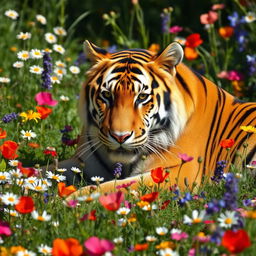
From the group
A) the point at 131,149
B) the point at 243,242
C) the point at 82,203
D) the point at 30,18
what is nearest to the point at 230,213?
the point at 243,242

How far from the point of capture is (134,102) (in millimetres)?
5141

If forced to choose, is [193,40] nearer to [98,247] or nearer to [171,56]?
[171,56]

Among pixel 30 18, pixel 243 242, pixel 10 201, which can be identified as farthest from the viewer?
pixel 30 18

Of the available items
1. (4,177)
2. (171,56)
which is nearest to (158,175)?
(4,177)

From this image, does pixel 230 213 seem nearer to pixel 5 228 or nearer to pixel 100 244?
pixel 100 244

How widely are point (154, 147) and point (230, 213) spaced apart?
1569mm

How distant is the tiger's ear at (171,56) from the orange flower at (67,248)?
2076 millimetres

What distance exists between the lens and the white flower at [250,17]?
24.5 feet

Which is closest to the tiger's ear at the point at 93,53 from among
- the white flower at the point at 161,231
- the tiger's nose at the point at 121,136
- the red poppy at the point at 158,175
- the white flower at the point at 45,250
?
the tiger's nose at the point at 121,136

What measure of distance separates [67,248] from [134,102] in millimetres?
1803

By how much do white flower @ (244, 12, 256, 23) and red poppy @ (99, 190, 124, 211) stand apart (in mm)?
4018

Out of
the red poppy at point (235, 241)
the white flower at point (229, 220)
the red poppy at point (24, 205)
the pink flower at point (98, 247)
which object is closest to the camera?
the red poppy at point (235, 241)

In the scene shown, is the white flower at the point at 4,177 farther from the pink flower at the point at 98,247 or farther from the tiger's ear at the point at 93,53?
the pink flower at the point at 98,247

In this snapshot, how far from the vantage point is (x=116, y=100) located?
5125mm
